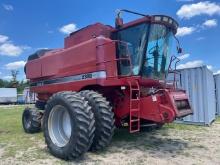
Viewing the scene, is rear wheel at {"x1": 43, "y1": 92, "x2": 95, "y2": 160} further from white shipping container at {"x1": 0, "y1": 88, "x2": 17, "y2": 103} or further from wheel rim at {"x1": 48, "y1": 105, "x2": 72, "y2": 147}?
white shipping container at {"x1": 0, "y1": 88, "x2": 17, "y2": 103}

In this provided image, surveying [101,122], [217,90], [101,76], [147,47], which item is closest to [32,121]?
[101,76]

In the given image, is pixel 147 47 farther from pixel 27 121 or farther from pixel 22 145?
pixel 27 121

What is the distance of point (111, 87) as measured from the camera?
341 inches

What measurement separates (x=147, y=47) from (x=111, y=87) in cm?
153

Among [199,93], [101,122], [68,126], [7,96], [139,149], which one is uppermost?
[7,96]

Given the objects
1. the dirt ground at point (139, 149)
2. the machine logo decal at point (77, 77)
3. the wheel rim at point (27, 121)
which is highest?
the machine logo decal at point (77, 77)

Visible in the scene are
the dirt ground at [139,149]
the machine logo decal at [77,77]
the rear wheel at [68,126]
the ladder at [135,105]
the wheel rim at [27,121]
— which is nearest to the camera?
the rear wheel at [68,126]

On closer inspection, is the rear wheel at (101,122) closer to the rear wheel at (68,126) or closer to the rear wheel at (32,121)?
the rear wheel at (68,126)

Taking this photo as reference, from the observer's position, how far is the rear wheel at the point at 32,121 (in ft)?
36.1

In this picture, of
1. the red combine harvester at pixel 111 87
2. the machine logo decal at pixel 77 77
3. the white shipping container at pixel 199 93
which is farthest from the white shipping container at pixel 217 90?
the machine logo decal at pixel 77 77

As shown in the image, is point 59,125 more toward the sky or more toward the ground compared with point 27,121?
more toward the sky

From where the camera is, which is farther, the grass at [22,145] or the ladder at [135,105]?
the ladder at [135,105]

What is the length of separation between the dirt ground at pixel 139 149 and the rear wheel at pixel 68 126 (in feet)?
0.92

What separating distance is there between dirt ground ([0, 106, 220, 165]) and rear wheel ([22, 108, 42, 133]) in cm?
35
